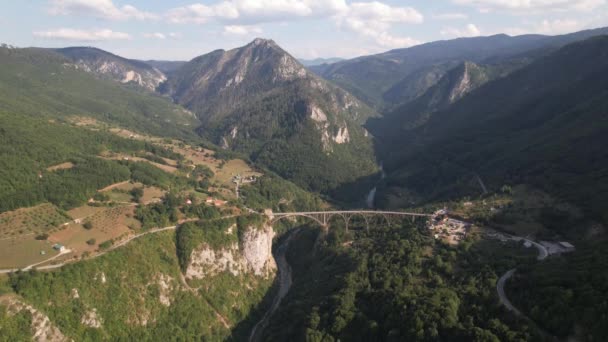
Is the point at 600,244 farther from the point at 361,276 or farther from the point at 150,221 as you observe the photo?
the point at 150,221

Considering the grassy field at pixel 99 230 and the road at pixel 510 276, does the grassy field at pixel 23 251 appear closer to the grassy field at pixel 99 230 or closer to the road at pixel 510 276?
the grassy field at pixel 99 230

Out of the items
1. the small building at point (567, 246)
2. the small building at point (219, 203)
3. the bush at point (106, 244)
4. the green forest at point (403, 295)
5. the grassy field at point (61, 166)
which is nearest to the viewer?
the green forest at point (403, 295)

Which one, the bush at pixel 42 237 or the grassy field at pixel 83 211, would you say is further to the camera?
the grassy field at pixel 83 211

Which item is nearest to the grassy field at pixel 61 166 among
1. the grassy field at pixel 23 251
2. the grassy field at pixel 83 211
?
the grassy field at pixel 83 211

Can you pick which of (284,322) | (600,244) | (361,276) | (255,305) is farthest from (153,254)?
(600,244)

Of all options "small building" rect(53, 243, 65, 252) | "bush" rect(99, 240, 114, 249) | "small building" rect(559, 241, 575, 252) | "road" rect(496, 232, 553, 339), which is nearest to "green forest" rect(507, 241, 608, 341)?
"road" rect(496, 232, 553, 339)

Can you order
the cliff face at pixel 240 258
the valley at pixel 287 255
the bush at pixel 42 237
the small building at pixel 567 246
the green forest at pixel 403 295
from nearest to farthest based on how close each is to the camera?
the green forest at pixel 403 295, the valley at pixel 287 255, the small building at pixel 567 246, the bush at pixel 42 237, the cliff face at pixel 240 258

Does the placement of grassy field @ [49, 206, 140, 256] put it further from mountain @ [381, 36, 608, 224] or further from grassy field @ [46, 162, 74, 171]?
mountain @ [381, 36, 608, 224]
